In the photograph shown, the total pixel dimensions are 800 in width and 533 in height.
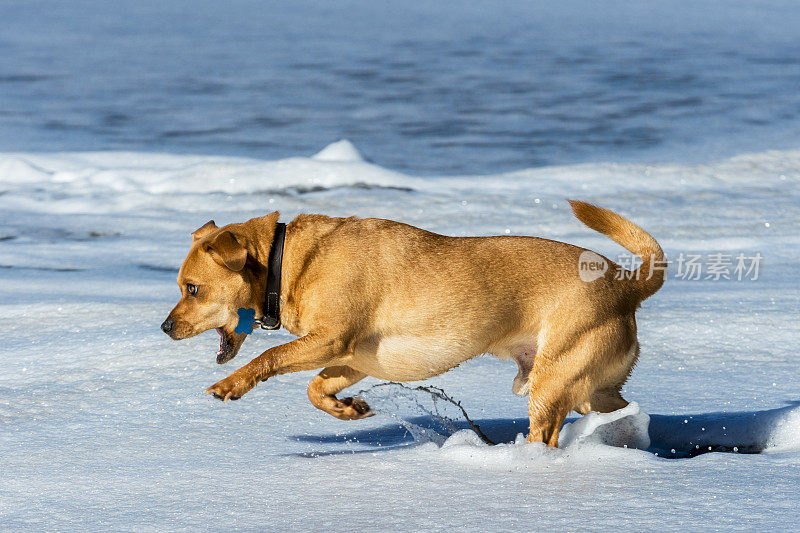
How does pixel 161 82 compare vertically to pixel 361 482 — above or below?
above

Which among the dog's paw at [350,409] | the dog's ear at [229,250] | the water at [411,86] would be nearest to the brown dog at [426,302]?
the dog's ear at [229,250]

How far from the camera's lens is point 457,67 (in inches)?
771

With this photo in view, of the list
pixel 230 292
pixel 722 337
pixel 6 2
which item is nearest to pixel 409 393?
pixel 230 292

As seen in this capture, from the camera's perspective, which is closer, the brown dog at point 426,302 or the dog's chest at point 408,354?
the brown dog at point 426,302

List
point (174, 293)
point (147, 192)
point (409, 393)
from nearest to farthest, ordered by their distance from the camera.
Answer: point (409, 393) < point (174, 293) < point (147, 192)

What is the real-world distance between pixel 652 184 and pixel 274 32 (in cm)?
1869

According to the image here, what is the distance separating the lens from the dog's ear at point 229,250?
363cm

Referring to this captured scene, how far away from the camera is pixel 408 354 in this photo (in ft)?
12.7

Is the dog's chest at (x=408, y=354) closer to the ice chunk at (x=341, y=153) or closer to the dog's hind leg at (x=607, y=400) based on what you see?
the dog's hind leg at (x=607, y=400)

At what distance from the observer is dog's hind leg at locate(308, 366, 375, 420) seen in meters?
4.07

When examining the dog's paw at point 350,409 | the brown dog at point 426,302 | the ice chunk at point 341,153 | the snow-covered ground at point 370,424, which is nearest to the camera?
the snow-covered ground at point 370,424

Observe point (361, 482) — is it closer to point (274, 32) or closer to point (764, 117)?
point (764, 117)

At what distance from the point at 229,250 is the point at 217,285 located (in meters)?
0.17

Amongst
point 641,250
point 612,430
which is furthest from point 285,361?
point 641,250
